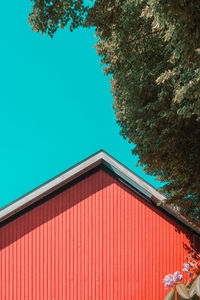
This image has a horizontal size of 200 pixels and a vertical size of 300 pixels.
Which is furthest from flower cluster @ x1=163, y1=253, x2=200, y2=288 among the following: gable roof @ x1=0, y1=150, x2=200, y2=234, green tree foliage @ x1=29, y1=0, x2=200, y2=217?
green tree foliage @ x1=29, y1=0, x2=200, y2=217

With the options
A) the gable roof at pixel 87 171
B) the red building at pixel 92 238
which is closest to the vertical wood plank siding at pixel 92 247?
the red building at pixel 92 238

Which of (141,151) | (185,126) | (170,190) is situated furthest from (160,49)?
(170,190)

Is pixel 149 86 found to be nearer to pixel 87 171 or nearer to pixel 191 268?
pixel 87 171

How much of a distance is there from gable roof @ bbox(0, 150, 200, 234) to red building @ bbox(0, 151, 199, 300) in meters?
0.03

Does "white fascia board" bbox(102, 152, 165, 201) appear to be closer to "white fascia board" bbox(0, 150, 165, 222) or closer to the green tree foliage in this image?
"white fascia board" bbox(0, 150, 165, 222)

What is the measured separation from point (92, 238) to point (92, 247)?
0.31 metres

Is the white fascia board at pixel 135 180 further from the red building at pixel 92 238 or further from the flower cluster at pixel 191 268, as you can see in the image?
the flower cluster at pixel 191 268

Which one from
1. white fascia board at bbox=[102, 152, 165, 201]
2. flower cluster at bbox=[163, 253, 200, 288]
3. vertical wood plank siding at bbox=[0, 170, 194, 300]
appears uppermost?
white fascia board at bbox=[102, 152, 165, 201]

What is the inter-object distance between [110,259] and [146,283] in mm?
1535

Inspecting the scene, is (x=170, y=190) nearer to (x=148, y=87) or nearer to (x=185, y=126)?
(x=185, y=126)

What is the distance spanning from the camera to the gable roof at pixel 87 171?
29.2ft

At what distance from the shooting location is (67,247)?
9.12 m

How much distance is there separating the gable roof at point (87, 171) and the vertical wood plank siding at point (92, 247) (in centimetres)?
28

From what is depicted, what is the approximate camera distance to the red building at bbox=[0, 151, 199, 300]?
8938mm
